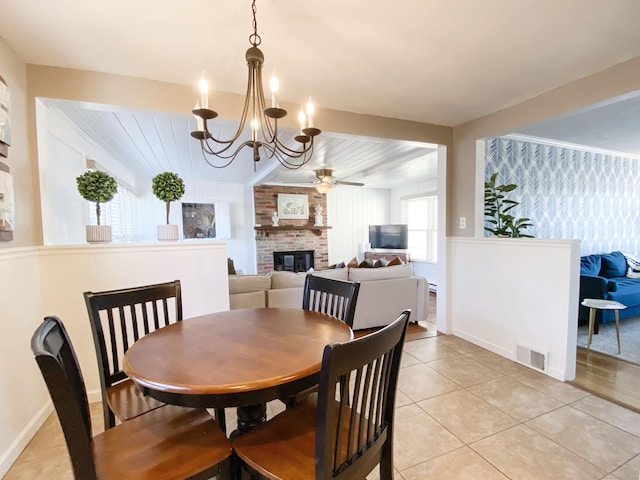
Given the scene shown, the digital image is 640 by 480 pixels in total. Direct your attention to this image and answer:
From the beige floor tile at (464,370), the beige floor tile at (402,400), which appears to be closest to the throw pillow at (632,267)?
the beige floor tile at (464,370)

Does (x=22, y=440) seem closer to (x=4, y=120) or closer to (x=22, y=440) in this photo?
(x=22, y=440)

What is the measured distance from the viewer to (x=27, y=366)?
1.80m

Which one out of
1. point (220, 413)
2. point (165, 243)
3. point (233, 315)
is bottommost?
point (220, 413)

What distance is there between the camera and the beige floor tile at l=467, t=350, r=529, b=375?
101 inches

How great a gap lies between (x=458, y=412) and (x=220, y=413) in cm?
153

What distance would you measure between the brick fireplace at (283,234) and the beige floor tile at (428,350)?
3.55m

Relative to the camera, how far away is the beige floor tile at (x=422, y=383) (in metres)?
2.21

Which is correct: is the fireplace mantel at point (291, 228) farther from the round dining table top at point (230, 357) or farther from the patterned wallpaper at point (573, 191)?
the round dining table top at point (230, 357)

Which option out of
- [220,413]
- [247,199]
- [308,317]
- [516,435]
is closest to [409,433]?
[516,435]

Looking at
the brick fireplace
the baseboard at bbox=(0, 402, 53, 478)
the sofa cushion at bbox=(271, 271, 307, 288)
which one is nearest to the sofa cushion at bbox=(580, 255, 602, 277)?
the sofa cushion at bbox=(271, 271, 307, 288)

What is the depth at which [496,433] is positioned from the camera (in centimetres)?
177

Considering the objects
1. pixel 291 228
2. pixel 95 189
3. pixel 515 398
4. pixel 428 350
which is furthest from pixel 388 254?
pixel 95 189

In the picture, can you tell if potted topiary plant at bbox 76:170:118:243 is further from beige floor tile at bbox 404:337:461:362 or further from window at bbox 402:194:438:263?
window at bbox 402:194:438:263

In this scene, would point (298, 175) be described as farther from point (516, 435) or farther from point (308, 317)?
point (516, 435)
